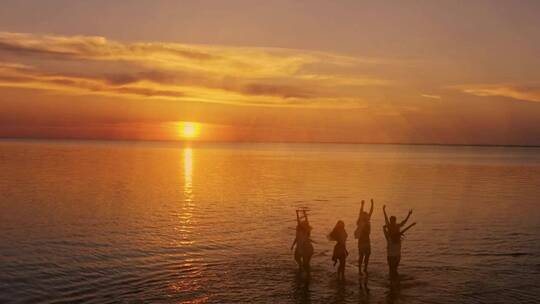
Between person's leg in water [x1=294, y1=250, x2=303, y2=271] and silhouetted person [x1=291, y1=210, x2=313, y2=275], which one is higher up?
silhouetted person [x1=291, y1=210, x2=313, y2=275]

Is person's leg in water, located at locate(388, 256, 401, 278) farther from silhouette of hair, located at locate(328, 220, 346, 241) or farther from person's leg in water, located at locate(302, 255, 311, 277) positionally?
person's leg in water, located at locate(302, 255, 311, 277)

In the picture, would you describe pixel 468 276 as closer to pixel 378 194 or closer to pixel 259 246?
pixel 259 246

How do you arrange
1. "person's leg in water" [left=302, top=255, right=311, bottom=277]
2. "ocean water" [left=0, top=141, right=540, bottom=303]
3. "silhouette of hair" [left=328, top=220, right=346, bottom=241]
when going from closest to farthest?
"ocean water" [left=0, top=141, right=540, bottom=303], "silhouette of hair" [left=328, top=220, right=346, bottom=241], "person's leg in water" [left=302, top=255, right=311, bottom=277]

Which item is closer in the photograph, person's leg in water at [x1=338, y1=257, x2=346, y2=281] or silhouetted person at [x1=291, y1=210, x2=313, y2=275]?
person's leg in water at [x1=338, y1=257, x2=346, y2=281]

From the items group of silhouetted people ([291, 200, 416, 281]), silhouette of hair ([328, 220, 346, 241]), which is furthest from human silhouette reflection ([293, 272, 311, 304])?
silhouette of hair ([328, 220, 346, 241])

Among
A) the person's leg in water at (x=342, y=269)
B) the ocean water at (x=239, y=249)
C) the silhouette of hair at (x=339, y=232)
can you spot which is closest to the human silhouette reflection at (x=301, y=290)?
the ocean water at (x=239, y=249)

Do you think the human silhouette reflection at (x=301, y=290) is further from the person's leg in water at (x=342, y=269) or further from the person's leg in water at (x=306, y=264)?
the person's leg in water at (x=342, y=269)

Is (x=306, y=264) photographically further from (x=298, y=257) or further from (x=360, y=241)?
(x=360, y=241)

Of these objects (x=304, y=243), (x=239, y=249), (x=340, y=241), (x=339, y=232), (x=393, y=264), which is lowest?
(x=239, y=249)

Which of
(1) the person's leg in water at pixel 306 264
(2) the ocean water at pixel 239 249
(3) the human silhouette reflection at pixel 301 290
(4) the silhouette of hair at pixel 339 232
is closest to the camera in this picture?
(3) the human silhouette reflection at pixel 301 290

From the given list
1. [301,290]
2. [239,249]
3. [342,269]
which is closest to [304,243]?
[342,269]

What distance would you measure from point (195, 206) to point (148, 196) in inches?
330

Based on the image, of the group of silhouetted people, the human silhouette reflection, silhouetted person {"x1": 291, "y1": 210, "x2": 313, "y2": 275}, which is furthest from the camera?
silhouetted person {"x1": 291, "y1": 210, "x2": 313, "y2": 275}

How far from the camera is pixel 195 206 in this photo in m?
40.0
